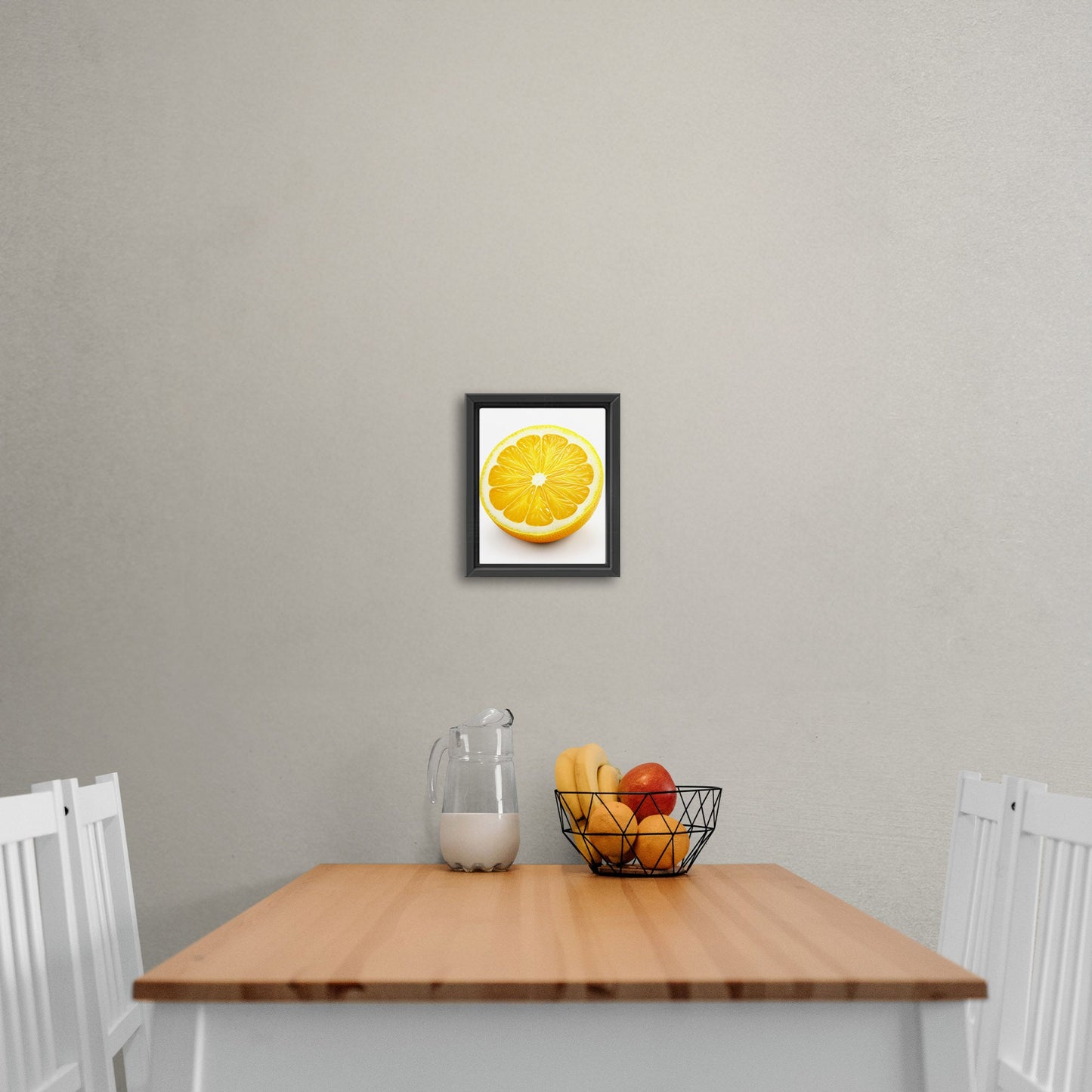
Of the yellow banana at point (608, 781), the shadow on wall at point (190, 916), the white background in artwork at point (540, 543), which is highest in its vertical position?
the white background in artwork at point (540, 543)

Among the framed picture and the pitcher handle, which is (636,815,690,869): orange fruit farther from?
the framed picture

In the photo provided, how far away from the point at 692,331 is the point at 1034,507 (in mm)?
765

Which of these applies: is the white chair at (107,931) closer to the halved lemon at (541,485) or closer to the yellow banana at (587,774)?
the yellow banana at (587,774)

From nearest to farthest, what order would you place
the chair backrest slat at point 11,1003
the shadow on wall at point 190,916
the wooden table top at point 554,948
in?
the wooden table top at point 554,948
the chair backrest slat at point 11,1003
the shadow on wall at point 190,916

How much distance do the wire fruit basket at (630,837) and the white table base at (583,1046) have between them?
0.60 meters

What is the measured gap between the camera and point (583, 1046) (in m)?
1.03

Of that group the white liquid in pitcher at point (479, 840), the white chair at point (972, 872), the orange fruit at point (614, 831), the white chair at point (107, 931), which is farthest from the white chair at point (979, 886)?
the white chair at point (107, 931)

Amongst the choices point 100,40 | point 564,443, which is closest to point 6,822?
point 564,443

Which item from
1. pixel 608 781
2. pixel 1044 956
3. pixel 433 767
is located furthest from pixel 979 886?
pixel 433 767

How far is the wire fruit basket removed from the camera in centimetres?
165

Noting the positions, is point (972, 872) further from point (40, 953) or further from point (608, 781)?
point (40, 953)

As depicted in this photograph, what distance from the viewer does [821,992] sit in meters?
1.01

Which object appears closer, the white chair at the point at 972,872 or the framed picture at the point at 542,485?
the white chair at the point at 972,872

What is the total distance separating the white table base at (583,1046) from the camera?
1.02 m
